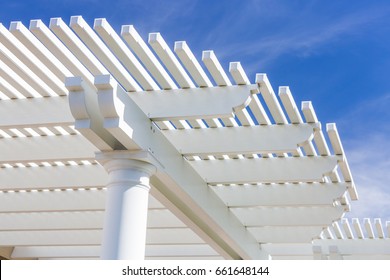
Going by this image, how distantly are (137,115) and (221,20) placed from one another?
12.0 feet

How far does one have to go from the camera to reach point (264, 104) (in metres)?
9.57

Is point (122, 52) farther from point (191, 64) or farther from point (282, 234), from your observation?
point (282, 234)

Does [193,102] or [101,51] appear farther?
[193,102]

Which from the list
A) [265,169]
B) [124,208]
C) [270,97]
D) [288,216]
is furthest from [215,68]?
[288,216]

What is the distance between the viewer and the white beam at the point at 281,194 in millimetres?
11875

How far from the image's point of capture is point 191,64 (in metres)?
7.90

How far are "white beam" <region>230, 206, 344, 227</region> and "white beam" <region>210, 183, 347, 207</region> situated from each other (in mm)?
1078

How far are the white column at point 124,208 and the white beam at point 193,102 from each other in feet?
2.95

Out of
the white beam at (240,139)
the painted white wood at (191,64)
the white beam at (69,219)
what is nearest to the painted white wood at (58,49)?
the painted white wood at (191,64)

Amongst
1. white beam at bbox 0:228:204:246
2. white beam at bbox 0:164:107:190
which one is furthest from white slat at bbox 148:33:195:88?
white beam at bbox 0:228:204:246

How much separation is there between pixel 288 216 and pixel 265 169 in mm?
2766

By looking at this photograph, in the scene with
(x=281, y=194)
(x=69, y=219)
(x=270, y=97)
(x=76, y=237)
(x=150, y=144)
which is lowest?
(x=150, y=144)

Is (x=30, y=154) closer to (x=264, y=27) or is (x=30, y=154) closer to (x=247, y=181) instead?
(x=247, y=181)

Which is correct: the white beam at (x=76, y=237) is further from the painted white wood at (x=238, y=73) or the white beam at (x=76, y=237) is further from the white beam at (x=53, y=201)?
the painted white wood at (x=238, y=73)
